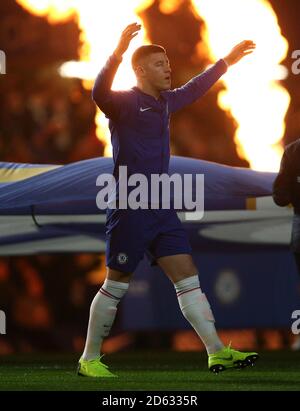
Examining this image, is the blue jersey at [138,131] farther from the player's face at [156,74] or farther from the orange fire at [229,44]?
the orange fire at [229,44]

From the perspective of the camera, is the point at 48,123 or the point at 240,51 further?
the point at 48,123

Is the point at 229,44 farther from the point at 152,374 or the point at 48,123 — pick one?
the point at 152,374

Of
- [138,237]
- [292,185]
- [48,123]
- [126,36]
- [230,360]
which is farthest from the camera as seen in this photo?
[48,123]

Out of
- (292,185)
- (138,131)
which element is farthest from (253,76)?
(138,131)

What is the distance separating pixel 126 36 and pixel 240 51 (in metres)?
1.13

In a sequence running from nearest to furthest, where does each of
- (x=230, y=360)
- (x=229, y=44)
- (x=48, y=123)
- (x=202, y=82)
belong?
(x=230, y=360), (x=202, y=82), (x=48, y=123), (x=229, y=44)

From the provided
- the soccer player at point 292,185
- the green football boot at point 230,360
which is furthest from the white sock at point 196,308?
the soccer player at point 292,185

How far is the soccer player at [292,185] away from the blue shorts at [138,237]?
92cm

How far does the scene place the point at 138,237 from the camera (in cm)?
932

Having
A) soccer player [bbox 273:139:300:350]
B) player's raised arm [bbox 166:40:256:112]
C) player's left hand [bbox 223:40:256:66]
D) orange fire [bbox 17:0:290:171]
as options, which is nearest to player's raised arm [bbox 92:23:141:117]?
player's raised arm [bbox 166:40:256:112]

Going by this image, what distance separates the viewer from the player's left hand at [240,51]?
32.0ft

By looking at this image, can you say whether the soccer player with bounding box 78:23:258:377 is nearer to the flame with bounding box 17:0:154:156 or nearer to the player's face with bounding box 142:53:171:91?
the player's face with bounding box 142:53:171:91

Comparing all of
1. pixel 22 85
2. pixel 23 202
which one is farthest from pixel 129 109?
pixel 22 85

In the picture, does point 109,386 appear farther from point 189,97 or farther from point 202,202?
point 202,202
